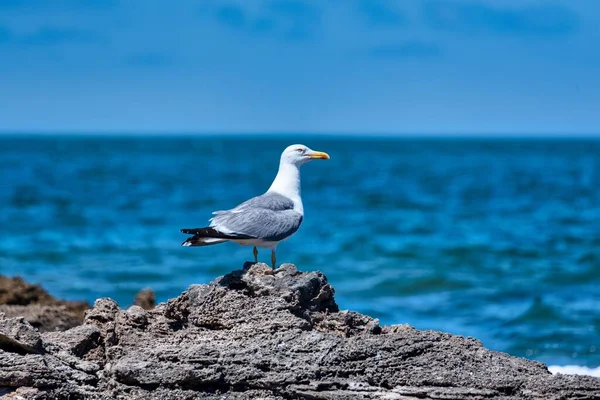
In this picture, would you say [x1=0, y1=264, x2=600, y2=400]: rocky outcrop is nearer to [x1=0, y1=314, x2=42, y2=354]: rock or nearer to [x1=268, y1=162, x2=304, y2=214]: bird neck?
[x1=0, y1=314, x2=42, y2=354]: rock

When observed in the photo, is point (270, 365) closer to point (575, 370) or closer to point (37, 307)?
point (37, 307)

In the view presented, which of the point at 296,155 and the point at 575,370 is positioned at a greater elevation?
the point at 296,155

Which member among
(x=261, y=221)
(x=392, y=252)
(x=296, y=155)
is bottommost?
(x=261, y=221)

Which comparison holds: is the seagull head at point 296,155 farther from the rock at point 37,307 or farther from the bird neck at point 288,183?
the rock at point 37,307

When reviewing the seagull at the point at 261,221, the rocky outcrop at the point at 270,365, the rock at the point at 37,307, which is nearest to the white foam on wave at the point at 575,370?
the seagull at the point at 261,221

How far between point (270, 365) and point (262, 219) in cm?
132

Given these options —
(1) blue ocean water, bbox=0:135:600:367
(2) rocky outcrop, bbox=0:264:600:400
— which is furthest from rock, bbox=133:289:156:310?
(2) rocky outcrop, bbox=0:264:600:400

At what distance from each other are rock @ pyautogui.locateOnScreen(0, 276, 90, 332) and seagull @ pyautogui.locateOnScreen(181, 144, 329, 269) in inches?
88.7

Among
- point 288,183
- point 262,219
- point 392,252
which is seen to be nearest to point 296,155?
point 288,183

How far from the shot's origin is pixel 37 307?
7.79 metres

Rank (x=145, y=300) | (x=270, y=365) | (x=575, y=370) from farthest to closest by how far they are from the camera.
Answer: (x=145, y=300) → (x=575, y=370) → (x=270, y=365)

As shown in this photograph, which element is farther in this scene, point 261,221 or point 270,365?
point 261,221

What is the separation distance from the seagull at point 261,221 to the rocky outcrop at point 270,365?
1.78ft

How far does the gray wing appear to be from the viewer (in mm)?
5391
